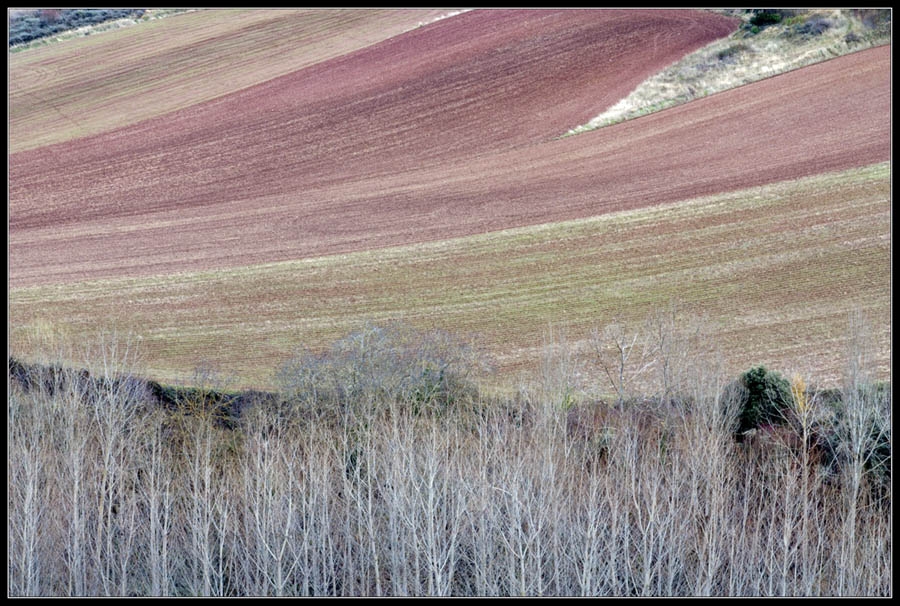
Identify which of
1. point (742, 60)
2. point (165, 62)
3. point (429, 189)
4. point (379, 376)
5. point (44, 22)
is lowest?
point (379, 376)

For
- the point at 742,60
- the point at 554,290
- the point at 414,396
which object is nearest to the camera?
the point at 414,396

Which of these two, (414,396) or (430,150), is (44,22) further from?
(414,396)

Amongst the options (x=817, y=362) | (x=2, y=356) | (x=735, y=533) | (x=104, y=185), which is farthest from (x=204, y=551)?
(x=104, y=185)

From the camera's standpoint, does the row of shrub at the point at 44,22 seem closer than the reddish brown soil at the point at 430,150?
No

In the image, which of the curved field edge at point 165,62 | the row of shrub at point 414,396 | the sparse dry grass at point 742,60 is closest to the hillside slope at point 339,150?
the sparse dry grass at point 742,60

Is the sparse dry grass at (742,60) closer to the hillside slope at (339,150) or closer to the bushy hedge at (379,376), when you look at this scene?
the hillside slope at (339,150)

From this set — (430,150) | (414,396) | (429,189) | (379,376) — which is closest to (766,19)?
(430,150)

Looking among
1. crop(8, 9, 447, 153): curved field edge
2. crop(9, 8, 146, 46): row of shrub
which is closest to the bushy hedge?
crop(8, 9, 447, 153): curved field edge
